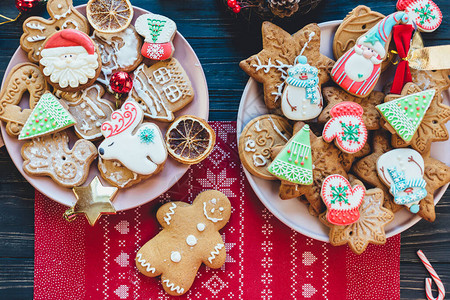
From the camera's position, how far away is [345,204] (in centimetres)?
181

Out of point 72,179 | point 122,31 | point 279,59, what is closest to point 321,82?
point 279,59

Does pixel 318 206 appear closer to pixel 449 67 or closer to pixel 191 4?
pixel 449 67

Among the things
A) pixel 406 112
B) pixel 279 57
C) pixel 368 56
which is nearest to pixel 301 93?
pixel 279 57

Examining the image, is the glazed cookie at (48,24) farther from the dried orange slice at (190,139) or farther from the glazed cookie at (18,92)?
the dried orange slice at (190,139)

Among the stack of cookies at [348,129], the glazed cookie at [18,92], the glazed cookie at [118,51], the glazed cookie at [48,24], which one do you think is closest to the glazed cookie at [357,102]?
the stack of cookies at [348,129]

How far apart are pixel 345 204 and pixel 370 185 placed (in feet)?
0.72

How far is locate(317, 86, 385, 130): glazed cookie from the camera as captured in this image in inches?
72.7

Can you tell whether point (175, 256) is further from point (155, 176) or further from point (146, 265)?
point (155, 176)

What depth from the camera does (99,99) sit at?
6.11 feet

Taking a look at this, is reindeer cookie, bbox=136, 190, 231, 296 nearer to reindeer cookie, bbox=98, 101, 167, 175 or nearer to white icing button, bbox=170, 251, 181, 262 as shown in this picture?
white icing button, bbox=170, 251, 181, 262

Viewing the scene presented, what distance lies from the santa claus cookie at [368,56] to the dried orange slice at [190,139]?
60cm

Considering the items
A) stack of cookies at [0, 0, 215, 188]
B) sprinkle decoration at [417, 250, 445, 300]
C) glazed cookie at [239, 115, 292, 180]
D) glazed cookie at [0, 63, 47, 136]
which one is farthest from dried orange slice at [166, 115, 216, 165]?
sprinkle decoration at [417, 250, 445, 300]

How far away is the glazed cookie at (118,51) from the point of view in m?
1.87

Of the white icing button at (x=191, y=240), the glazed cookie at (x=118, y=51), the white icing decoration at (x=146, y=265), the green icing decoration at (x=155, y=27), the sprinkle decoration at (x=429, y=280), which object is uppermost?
the green icing decoration at (x=155, y=27)
